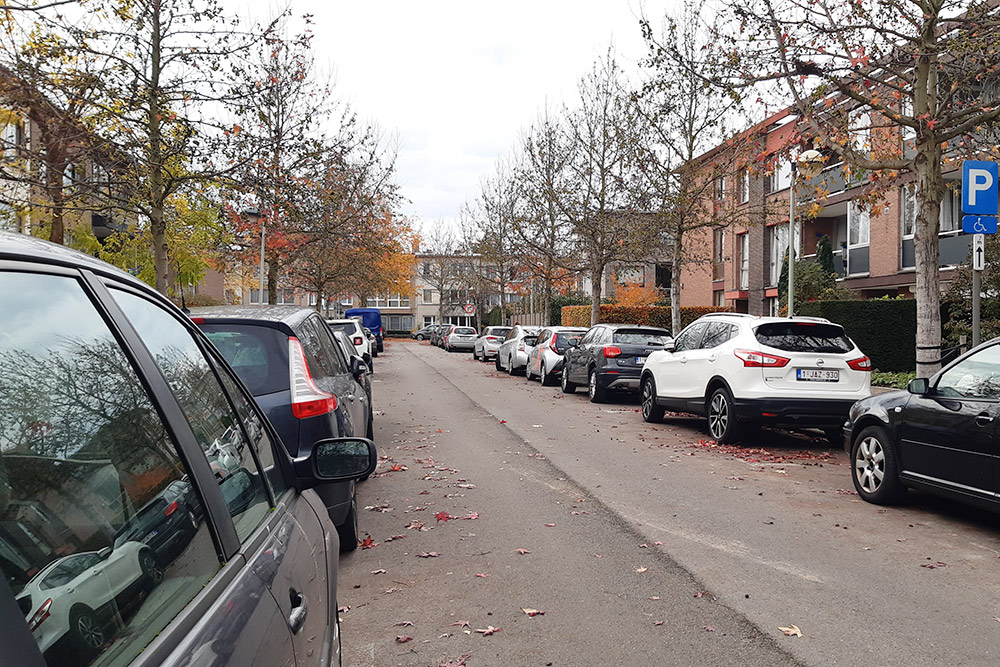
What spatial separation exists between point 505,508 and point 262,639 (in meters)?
5.61

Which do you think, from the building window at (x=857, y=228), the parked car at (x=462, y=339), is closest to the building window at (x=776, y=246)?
the building window at (x=857, y=228)

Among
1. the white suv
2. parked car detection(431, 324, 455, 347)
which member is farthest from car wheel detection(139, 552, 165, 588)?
parked car detection(431, 324, 455, 347)

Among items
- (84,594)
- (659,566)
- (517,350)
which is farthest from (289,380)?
(517,350)

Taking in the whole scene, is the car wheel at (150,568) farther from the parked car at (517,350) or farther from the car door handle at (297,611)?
the parked car at (517,350)

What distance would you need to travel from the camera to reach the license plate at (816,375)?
34.6 ft

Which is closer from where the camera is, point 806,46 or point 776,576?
point 776,576

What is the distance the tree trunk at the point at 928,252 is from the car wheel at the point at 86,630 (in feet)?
39.1

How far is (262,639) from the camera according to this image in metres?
1.60

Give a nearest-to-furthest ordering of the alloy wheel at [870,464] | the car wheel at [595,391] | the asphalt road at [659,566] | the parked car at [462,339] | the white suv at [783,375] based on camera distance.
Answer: the asphalt road at [659,566] → the alloy wheel at [870,464] → the white suv at [783,375] → the car wheel at [595,391] → the parked car at [462,339]

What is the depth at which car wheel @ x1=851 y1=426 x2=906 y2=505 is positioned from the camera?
7.05 meters

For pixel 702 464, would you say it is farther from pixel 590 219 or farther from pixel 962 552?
pixel 590 219

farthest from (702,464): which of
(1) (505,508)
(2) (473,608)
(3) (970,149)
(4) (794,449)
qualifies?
(3) (970,149)

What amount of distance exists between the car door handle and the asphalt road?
199 centimetres

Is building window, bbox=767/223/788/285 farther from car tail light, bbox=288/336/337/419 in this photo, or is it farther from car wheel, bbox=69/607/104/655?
car wheel, bbox=69/607/104/655
